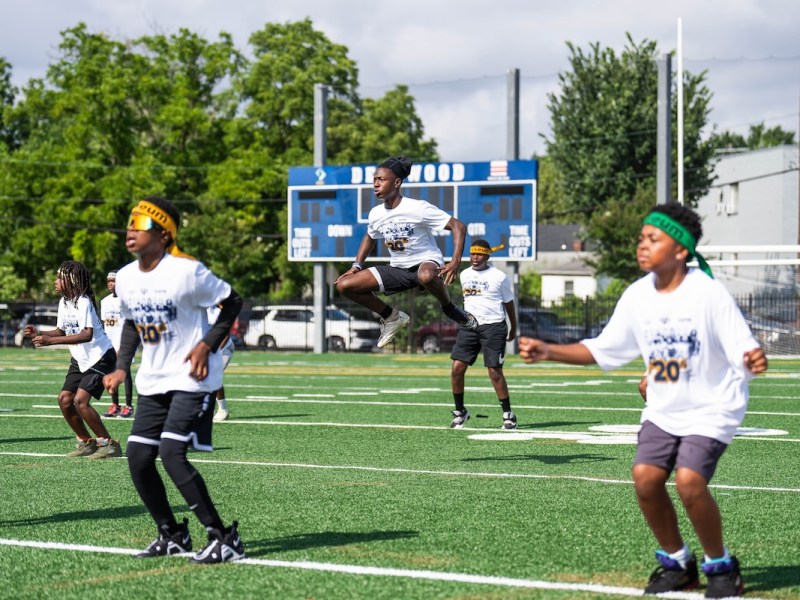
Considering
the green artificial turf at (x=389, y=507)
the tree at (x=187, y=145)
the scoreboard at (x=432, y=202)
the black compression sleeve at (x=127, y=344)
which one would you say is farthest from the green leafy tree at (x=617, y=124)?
the black compression sleeve at (x=127, y=344)

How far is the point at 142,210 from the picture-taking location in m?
6.59

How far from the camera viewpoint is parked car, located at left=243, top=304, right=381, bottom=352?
144ft

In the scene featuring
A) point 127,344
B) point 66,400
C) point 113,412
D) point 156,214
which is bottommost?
point 113,412

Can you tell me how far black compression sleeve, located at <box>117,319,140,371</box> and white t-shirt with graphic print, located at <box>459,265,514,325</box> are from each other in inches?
318

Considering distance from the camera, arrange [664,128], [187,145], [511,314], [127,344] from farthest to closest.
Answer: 1. [187,145]
2. [664,128]
3. [511,314]
4. [127,344]

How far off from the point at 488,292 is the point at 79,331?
5.10m

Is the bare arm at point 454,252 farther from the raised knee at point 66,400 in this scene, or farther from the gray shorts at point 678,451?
the gray shorts at point 678,451

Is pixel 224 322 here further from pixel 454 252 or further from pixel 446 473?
pixel 454 252

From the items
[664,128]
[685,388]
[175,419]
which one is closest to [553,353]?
[685,388]

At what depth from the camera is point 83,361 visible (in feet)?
39.0

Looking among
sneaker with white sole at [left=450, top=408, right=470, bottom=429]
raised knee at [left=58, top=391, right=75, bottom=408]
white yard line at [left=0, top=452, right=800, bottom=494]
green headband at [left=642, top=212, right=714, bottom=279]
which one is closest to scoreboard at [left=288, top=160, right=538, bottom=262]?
sneaker with white sole at [left=450, top=408, right=470, bottom=429]

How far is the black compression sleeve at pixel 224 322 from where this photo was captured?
6.38 metres

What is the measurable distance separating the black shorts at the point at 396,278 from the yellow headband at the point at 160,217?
487 cm

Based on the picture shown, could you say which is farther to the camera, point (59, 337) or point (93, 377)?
point (93, 377)
